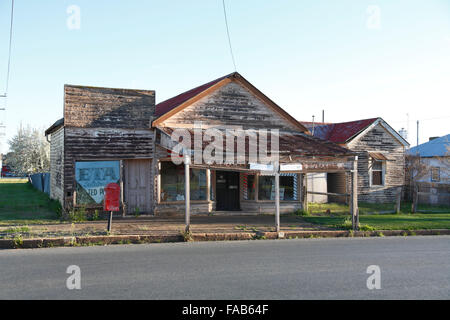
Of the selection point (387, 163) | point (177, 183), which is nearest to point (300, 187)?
point (177, 183)

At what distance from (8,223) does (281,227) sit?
8.41 m

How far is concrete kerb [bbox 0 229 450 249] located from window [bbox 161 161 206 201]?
4022mm

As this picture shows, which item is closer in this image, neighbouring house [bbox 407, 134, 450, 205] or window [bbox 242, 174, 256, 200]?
window [bbox 242, 174, 256, 200]

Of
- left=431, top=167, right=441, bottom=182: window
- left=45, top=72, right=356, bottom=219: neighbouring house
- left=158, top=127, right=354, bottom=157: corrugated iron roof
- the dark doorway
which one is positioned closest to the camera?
left=158, top=127, right=354, bottom=157: corrugated iron roof

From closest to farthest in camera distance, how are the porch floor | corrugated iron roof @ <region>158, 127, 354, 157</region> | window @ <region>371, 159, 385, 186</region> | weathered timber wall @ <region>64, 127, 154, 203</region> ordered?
1. the porch floor
2. corrugated iron roof @ <region>158, 127, 354, 157</region>
3. weathered timber wall @ <region>64, 127, 154, 203</region>
4. window @ <region>371, 159, 385, 186</region>

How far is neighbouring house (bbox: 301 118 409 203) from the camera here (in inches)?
841

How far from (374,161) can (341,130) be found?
8.88ft

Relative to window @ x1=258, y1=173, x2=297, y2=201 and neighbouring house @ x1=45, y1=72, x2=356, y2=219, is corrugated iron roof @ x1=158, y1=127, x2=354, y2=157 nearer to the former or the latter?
neighbouring house @ x1=45, y1=72, x2=356, y2=219

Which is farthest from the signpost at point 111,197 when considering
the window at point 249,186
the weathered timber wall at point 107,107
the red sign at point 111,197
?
the window at point 249,186

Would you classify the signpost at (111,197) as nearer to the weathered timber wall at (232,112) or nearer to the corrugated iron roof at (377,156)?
the weathered timber wall at (232,112)

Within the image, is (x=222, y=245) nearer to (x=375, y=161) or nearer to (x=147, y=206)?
(x=147, y=206)

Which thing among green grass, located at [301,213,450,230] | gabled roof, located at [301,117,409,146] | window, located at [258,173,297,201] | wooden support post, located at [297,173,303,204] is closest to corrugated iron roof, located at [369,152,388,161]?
gabled roof, located at [301,117,409,146]

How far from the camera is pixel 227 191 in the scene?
51.7 ft
